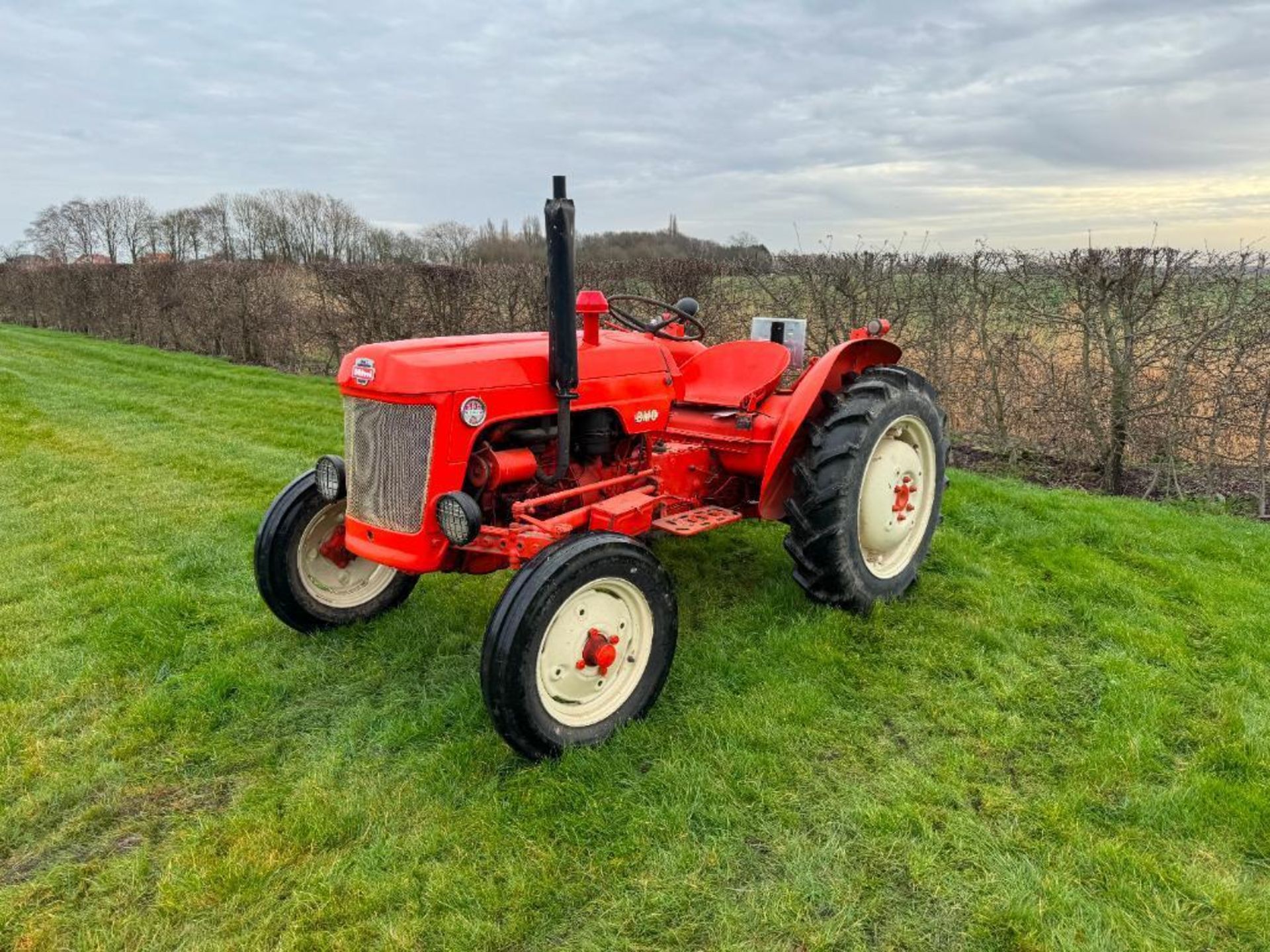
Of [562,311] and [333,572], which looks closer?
[562,311]

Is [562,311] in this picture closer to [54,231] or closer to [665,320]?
[665,320]

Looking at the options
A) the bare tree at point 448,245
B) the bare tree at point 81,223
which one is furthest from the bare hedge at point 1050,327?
the bare tree at point 81,223

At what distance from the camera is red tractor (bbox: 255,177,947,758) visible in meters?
A: 2.65

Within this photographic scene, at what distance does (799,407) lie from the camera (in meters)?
3.53

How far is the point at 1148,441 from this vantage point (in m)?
6.31

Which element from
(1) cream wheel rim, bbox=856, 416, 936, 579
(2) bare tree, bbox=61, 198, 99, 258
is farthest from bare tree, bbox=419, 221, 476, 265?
(2) bare tree, bbox=61, 198, 99, 258

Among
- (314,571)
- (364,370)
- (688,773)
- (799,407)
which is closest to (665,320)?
(799,407)

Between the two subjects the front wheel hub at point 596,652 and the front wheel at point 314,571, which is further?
the front wheel at point 314,571

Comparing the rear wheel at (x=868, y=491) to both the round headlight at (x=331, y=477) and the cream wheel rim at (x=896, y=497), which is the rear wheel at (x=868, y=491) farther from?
the round headlight at (x=331, y=477)

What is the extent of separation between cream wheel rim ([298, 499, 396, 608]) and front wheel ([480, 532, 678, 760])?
1206 mm

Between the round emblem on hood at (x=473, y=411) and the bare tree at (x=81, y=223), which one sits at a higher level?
the bare tree at (x=81, y=223)

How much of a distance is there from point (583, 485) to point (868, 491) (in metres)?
1.37

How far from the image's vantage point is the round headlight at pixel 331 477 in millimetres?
3191

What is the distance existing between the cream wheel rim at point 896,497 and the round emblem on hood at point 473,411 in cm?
171
